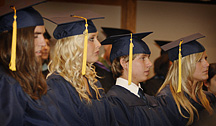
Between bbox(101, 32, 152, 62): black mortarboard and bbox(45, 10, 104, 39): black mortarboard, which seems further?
bbox(101, 32, 152, 62): black mortarboard

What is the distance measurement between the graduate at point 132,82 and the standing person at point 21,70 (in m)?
0.83

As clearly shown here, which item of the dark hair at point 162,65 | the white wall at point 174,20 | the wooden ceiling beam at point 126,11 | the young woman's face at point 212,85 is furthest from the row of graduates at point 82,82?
the white wall at point 174,20

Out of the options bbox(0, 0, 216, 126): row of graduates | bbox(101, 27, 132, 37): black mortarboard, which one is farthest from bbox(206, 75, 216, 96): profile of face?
bbox(101, 27, 132, 37): black mortarboard

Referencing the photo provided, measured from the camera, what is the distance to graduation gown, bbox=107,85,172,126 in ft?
7.57

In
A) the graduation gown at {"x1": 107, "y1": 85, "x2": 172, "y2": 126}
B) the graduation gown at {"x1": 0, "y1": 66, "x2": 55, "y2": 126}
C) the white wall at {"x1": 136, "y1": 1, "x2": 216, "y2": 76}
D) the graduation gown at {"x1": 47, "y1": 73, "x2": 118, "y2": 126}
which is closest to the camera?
the graduation gown at {"x1": 0, "y1": 66, "x2": 55, "y2": 126}

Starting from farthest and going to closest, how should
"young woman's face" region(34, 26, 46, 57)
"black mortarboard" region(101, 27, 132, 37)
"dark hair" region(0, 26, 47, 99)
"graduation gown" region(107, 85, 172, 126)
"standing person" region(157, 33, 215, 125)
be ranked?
"black mortarboard" region(101, 27, 132, 37) < "standing person" region(157, 33, 215, 125) < "graduation gown" region(107, 85, 172, 126) < "young woman's face" region(34, 26, 46, 57) < "dark hair" region(0, 26, 47, 99)

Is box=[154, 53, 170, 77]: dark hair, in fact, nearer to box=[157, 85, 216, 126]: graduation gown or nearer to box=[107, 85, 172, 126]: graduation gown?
box=[157, 85, 216, 126]: graduation gown

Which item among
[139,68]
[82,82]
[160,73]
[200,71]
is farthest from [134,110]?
[160,73]

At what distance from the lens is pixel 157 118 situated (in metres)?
2.45

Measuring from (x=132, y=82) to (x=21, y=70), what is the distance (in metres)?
1.22

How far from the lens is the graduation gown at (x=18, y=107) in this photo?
1.47 m

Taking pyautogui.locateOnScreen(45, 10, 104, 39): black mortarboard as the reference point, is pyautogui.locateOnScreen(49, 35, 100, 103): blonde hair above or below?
below

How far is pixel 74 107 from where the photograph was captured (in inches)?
75.1

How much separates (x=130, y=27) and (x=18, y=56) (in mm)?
4088
